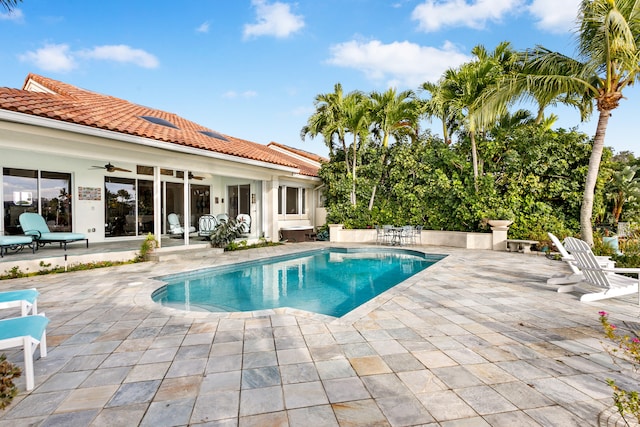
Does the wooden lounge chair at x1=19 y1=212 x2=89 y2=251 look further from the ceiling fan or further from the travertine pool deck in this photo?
the travertine pool deck

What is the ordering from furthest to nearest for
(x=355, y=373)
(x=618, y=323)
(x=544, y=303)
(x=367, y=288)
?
(x=367, y=288) → (x=544, y=303) → (x=618, y=323) → (x=355, y=373)

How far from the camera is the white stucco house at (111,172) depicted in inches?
285

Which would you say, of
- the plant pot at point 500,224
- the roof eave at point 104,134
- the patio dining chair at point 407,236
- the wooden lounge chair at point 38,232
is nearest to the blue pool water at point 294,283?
the patio dining chair at point 407,236

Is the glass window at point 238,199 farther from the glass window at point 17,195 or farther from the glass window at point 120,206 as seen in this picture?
the glass window at point 17,195

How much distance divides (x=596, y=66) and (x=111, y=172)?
49.0 feet

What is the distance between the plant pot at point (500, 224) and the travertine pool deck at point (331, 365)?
6.21m

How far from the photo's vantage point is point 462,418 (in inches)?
89.3

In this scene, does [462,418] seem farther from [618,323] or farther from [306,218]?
[306,218]

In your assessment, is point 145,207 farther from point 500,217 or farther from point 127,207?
point 500,217

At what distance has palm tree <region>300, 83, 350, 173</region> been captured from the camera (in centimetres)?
1362

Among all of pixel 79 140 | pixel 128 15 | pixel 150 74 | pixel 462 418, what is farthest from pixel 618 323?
pixel 150 74

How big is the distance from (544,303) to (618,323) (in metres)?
0.99

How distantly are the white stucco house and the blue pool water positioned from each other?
3072 mm

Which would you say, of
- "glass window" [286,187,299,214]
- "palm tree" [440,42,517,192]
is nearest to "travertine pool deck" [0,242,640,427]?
"palm tree" [440,42,517,192]
